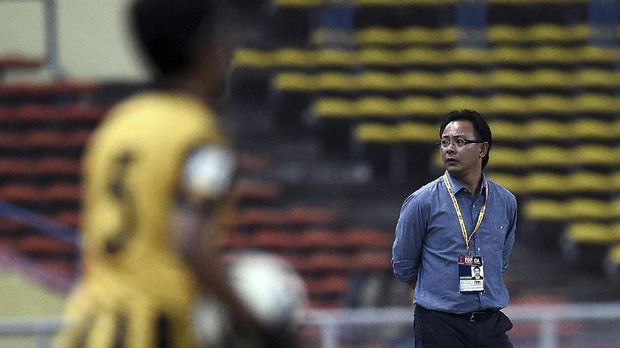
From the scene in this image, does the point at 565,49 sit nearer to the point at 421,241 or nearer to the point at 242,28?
the point at 242,28

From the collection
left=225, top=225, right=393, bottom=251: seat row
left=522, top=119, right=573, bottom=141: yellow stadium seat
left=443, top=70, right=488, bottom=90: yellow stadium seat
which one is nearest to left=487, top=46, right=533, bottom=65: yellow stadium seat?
left=443, top=70, right=488, bottom=90: yellow stadium seat

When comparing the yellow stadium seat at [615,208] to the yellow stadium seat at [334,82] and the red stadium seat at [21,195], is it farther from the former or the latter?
the red stadium seat at [21,195]

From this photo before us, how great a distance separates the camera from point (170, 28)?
157 inches

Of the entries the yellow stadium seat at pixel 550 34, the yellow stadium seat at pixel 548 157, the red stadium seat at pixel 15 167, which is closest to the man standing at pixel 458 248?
A: the red stadium seat at pixel 15 167

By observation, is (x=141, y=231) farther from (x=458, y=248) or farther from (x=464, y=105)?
(x=464, y=105)

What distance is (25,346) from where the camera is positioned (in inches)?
412

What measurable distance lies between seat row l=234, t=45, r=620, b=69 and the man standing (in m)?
9.89

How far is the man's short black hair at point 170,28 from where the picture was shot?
13.1ft

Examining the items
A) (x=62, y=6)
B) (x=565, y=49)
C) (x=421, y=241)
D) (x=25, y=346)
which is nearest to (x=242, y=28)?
(x=62, y=6)

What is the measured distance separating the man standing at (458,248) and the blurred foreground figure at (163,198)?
3.00m

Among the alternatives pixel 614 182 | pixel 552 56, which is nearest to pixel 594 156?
pixel 614 182

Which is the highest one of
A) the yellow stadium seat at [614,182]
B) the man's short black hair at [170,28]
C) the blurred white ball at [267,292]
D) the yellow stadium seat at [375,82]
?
the man's short black hair at [170,28]

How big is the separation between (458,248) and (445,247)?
0.20 feet

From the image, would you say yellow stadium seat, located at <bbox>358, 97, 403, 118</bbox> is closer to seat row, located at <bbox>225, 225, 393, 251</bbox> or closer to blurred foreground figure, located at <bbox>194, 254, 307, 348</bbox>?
seat row, located at <bbox>225, 225, 393, 251</bbox>
